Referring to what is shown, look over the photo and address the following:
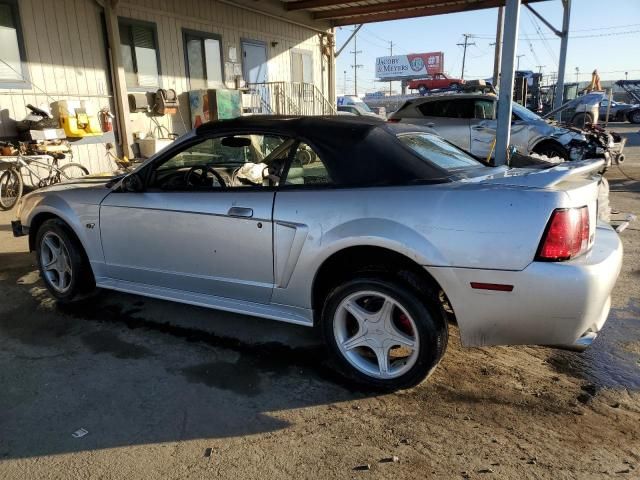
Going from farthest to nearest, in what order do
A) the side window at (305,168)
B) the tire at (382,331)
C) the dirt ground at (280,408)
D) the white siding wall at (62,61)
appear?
the white siding wall at (62,61) < the side window at (305,168) < the tire at (382,331) < the dirt ground at (280,408)

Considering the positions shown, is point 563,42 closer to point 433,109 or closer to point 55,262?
point 433,109

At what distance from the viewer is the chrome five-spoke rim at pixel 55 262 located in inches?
173

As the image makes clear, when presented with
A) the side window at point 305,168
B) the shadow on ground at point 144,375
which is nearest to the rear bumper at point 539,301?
the shadow on ground at point 144,375

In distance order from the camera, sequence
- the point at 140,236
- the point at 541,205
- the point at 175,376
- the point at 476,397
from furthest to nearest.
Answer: the point at 140,236, the point at 175,376, the point at 476,397, the point at 541,205

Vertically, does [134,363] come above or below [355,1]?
below

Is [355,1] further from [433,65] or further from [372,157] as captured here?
[433,65]

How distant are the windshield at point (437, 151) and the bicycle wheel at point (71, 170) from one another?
7.19m

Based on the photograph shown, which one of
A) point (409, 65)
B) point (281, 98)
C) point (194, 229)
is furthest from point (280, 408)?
point (409, 65)

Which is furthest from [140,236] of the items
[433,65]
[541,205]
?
[433,65]

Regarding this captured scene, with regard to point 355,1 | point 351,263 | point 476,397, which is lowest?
point 476,397

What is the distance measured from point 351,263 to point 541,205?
113 cm

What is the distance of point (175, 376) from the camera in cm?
327

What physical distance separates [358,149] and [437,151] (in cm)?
68

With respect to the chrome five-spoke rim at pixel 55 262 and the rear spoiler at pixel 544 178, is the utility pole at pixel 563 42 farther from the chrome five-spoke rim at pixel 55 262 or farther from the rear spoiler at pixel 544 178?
the chrome five-spoke rim at pixel 55 262
